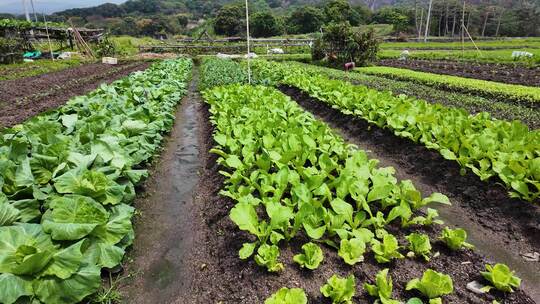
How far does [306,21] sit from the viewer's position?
7244 cm

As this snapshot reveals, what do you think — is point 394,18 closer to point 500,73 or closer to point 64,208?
point 500,73

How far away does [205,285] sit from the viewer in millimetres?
3156

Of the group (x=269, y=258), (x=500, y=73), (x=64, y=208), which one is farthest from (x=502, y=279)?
(x=500, y=73)

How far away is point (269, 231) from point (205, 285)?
0.76 meters

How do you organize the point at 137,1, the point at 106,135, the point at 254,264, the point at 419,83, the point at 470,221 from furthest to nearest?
the point at 137,1, the point at 419,83, the point at 106,135, the point at 470,221, the point at 254,264

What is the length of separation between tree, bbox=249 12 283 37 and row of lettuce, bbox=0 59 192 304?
213 feet

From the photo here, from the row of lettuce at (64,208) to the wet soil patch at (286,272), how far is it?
806 mm

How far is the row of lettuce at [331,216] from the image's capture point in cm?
268

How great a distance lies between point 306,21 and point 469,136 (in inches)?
2858

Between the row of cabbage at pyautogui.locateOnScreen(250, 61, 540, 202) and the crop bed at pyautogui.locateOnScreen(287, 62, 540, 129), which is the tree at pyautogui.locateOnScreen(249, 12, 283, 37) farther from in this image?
the row of cabbage at pyautogui.locateOnScreen(250, 61, 540, 202)

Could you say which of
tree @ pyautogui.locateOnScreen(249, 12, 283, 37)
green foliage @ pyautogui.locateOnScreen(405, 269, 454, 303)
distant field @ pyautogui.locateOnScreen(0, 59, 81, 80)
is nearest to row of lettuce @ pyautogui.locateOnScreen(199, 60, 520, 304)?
green foliage @ pyautogui.locateOnScreen(405, 269, 454, 303)

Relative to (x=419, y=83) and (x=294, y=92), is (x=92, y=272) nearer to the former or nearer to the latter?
(x=294, y=92)

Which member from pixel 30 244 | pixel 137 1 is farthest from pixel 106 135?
pixel 137 1

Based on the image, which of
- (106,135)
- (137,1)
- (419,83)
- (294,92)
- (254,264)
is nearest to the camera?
(254,264)
